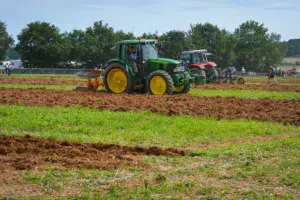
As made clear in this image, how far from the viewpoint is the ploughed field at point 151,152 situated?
652cm

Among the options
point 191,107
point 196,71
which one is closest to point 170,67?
point 191,107

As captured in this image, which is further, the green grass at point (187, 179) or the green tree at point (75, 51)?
the green tree at point (75, 51)

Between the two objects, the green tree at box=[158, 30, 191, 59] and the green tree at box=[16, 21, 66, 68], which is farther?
the green tree at box=[16, 21, 66, 68]

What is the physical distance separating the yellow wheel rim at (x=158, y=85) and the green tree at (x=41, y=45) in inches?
2164

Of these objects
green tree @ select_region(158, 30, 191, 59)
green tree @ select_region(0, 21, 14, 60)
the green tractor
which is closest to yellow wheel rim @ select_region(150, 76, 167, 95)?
the green tractor

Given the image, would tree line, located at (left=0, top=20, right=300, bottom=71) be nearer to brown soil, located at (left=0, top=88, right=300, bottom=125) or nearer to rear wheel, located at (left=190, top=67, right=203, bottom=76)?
rear wheel, located at (left=190, top=67, right=203, bottom=76)

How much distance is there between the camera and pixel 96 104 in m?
16.4

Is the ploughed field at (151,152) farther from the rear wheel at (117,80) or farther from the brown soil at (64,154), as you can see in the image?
the rear wheel at (117,80)

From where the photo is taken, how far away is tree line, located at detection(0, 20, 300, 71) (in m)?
73.5

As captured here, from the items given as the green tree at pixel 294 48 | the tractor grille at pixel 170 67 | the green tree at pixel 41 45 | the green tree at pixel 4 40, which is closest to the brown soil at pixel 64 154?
the tractor grille at pixel 170 67

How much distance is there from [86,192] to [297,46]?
186838mm

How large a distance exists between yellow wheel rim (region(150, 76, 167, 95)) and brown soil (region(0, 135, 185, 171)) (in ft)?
36.5

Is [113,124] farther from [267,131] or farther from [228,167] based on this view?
[228,167]

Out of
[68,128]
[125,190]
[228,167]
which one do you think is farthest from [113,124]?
[125,190]
